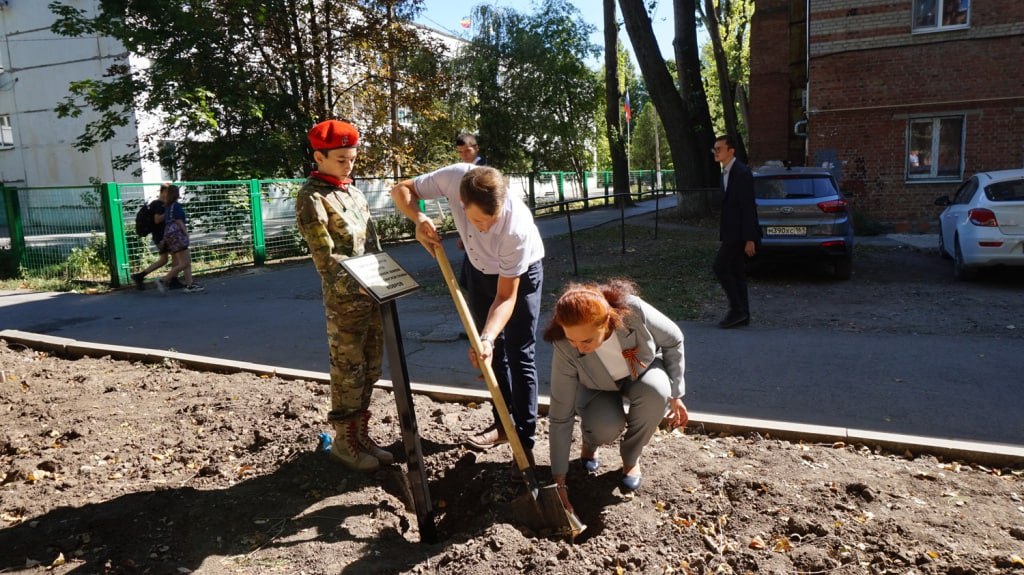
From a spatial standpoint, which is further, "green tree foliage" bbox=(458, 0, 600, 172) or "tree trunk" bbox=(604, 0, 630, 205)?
"green tree foliage" bbox=(458, 0, 600, 172)

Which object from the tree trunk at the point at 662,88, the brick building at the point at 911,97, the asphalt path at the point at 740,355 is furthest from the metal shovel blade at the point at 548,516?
the tree trunk at the point at 662,88

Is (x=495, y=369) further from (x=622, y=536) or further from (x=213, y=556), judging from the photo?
(x=213, y=556)

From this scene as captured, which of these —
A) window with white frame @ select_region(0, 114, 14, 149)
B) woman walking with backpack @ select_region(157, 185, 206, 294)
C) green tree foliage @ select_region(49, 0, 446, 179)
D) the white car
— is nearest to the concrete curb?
woman walking with backpack @ select_region(157, 185, 206, 294)

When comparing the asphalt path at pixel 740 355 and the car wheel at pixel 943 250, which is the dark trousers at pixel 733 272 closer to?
the asphalt path at pixel 740 355

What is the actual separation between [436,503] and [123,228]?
386 inches

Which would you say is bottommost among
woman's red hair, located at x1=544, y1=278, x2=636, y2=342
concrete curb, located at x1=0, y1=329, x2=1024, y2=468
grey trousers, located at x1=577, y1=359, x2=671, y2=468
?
concrete curb, located at x1=0, y1=329, x2=1024, y2=468

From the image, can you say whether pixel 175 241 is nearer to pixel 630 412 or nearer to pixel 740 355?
pixel 740 355

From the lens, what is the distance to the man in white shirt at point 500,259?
3.36m

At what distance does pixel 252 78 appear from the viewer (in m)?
15.4

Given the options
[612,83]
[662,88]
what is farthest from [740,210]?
[612,83]

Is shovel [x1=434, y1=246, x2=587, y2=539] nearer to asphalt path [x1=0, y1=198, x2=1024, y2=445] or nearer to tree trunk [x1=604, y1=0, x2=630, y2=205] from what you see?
asphalt path [x1=0, y1=198, x2=1024, y2=445]

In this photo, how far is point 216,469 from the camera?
157 inches

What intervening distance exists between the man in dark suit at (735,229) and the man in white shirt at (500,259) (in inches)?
150

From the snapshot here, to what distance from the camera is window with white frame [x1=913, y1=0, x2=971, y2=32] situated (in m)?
15.1
